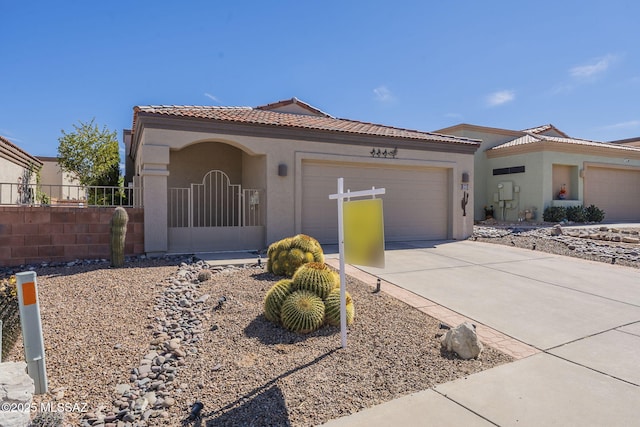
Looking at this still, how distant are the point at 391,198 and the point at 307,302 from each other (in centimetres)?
880

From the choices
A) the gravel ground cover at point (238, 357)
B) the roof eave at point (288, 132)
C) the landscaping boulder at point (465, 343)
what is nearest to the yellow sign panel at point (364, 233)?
the gravel ground cover at point (238, 357)

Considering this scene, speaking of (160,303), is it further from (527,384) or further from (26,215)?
(26,215)

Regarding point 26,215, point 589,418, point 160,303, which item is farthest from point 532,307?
point 26,215

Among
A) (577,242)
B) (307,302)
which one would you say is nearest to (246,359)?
(307,302)

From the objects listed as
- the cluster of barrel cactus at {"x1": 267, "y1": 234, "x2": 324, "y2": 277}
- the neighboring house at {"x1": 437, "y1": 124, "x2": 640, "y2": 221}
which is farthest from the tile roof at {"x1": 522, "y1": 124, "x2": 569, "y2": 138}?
the cluster of barrel cactus at {"x1": 267, "y1": 234, "x2": 324, "y2": 277}

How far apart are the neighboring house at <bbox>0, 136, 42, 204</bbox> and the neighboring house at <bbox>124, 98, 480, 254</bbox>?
16.4 feet

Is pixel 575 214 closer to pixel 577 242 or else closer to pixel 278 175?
pixel 577 242

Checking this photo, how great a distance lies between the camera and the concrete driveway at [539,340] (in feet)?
9.85

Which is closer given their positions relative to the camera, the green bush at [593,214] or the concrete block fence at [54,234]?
the concrete block fence at [54,234]

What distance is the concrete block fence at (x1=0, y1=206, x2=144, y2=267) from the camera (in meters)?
8.53

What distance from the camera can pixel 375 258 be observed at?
4.07 meters

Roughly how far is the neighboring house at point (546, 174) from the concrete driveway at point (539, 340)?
1183 centimetres

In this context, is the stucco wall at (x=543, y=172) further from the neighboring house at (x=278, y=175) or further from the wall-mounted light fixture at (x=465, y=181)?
the wall-mounted light fixture at (x=465, y=181)

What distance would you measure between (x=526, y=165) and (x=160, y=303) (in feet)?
67.0
